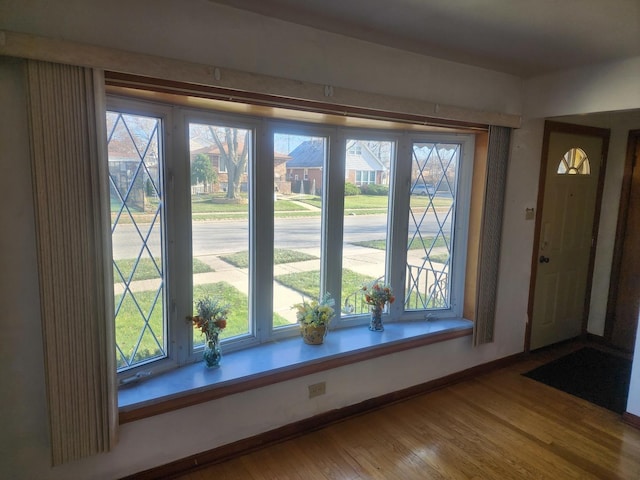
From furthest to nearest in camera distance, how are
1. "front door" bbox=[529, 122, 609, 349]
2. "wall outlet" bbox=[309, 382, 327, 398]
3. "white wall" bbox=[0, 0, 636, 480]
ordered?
"front door" bbox=[529, 122, 609, 349]
"wall outlet" bbox=[309, 382, 327, 398]
"white wall" bbox=[0, 0, 636, 480]

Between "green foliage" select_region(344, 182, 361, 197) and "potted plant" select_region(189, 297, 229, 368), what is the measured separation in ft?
3.82

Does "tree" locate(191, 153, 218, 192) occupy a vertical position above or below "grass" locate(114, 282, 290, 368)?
above

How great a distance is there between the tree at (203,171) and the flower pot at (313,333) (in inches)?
41.8

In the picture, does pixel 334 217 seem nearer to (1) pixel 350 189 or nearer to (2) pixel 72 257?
(1) pixel 350 189

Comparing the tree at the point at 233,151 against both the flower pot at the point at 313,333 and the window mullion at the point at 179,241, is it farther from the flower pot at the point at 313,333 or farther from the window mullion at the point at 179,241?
the flower pot at the point at 313,333

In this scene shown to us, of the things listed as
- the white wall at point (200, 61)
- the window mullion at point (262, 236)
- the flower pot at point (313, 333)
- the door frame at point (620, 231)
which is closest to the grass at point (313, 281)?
the window mullion at point (262, 236)

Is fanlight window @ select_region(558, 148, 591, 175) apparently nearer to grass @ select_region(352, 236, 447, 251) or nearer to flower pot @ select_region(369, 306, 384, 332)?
grass @ select_region(352, 236, 447, 251)

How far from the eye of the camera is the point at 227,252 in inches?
95.4

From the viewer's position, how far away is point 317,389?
2.46m

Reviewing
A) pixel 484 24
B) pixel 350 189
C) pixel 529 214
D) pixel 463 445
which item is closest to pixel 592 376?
pixel 529 214

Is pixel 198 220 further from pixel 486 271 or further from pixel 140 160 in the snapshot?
pixel 486 271

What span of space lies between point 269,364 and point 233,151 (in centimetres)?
126

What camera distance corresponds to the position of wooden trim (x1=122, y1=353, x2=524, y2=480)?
204 centimetres

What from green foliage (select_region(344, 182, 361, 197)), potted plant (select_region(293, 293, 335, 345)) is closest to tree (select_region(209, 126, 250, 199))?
green foliage (select_region(344, 182, 361, 197))
